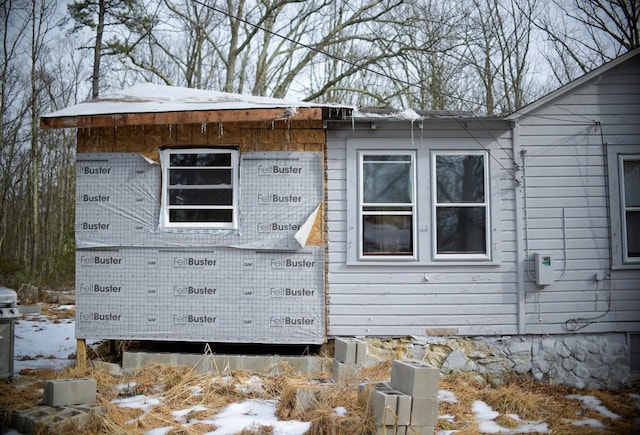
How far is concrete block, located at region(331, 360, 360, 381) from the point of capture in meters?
5.88

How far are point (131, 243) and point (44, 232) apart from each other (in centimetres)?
1971

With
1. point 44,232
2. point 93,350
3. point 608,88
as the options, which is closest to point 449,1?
point 608,88

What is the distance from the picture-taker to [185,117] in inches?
263

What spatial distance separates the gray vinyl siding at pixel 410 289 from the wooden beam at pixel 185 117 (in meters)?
0.75

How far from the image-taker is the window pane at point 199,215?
7.20 m

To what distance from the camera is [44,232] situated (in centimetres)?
2398

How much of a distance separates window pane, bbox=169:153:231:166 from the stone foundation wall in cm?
320

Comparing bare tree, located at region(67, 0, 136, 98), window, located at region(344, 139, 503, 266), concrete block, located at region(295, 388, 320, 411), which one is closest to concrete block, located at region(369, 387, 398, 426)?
concrete block, located at region(295, 388, 320, 411)

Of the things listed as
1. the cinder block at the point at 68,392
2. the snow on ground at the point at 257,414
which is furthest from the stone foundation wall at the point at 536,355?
the cinder block at the point at 68,392

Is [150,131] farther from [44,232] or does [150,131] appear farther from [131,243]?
[44,232]

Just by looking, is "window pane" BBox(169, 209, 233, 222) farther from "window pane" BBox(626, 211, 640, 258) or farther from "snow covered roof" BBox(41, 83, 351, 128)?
"window pane" BBox(626, 211, 640, 258)

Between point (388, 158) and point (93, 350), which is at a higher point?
point (388, 158)

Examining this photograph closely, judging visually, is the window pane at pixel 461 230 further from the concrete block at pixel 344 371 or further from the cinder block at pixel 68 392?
the cinder block at pixel 68 392

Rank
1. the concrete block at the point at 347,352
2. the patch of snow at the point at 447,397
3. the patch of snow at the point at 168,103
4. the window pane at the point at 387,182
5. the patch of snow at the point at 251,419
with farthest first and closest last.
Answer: the window pane at the point at 387,182 → the patch of snow at the point at 168,103 → the concrete block at the point at 347,352 → the patch of snow at the point at 447,397 → the patch of snow at the point at 251,419
